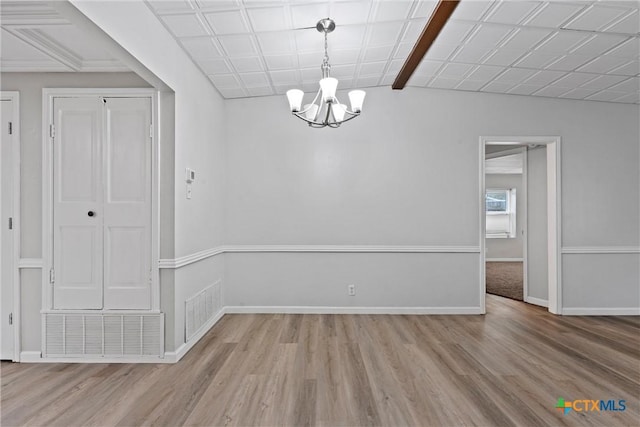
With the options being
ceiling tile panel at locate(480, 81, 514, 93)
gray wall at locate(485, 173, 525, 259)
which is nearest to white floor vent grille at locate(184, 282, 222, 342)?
ceiling tile panel at locate(480, 81, 514, 93)

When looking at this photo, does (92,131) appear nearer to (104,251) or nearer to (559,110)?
(104,251)

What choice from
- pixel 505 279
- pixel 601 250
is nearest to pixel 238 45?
pixel 601 250

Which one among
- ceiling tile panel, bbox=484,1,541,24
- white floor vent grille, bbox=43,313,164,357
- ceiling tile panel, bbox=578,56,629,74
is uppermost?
ceiling tile panel, bbox=484,1,541,24

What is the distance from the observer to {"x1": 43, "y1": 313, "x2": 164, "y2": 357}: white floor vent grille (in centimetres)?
287

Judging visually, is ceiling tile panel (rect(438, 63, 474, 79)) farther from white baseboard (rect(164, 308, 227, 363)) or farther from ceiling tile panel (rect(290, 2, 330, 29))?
white baseboard (rect(164, 308, 227, 363))

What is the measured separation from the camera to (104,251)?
9.52 feet

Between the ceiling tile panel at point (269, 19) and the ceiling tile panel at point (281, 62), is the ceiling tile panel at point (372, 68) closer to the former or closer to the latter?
the ceiling tile panel at point (281, 62)

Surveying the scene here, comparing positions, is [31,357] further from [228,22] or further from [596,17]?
A: [596,17]

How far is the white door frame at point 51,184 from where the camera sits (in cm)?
288

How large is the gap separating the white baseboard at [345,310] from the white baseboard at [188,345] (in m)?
0.40

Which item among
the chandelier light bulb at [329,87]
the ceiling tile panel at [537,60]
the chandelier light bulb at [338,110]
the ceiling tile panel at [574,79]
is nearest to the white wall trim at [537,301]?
the ceiling tile panel at [574,79]

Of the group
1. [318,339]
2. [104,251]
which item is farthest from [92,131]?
[318,339]

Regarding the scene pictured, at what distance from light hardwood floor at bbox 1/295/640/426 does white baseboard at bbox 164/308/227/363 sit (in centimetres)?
7

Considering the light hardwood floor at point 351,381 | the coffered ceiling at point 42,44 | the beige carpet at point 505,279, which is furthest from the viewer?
the beige carpet at point 505,279
